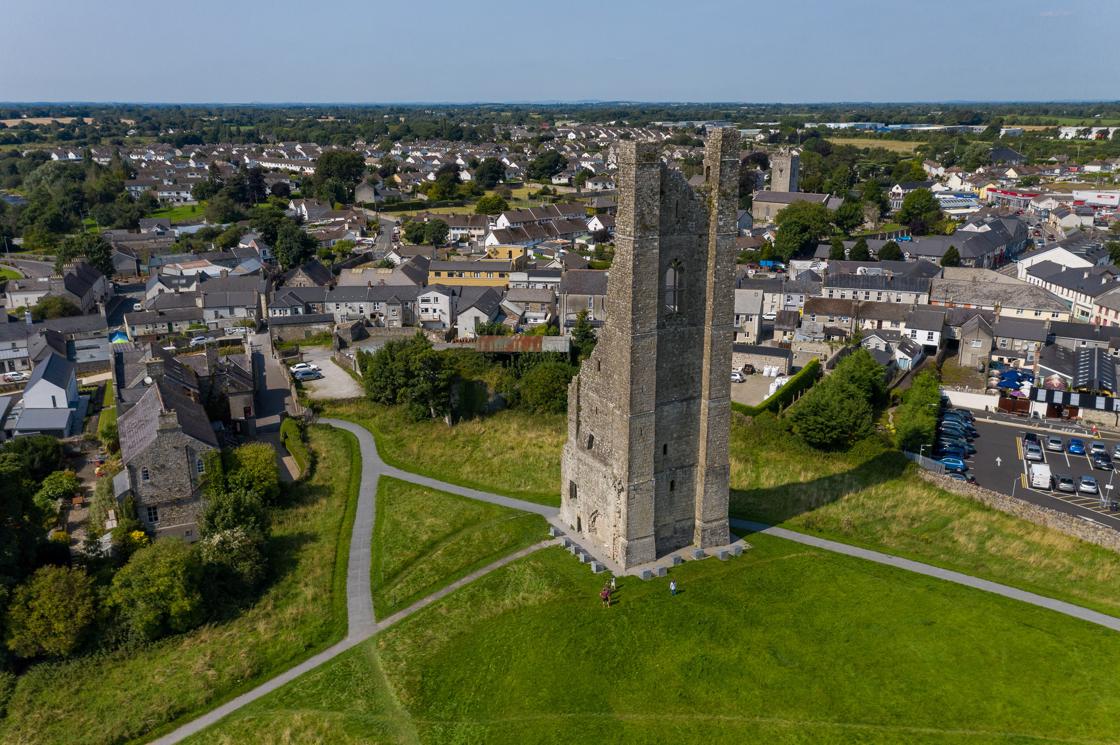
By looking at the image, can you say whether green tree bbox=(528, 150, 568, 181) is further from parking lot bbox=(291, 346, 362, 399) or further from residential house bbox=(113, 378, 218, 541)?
residential house bbox=(113, 378, 218, 541)

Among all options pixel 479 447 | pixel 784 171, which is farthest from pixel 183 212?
pixel 479 447

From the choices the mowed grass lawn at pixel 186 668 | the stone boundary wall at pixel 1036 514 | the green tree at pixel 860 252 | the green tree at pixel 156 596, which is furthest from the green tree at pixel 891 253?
the green tree at pixel 156 596

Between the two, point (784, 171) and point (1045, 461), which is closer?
point (1045, 461)

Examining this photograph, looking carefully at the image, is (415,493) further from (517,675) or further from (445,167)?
(445,167)

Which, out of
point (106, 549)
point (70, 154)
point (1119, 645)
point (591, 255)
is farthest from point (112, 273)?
point (70, 154)

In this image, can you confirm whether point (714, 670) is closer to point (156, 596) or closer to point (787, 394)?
point (156, 596)

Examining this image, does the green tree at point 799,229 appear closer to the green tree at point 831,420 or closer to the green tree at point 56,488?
the green tree at point 831,420
